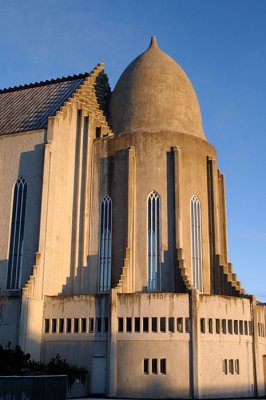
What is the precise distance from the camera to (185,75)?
50.9 meters

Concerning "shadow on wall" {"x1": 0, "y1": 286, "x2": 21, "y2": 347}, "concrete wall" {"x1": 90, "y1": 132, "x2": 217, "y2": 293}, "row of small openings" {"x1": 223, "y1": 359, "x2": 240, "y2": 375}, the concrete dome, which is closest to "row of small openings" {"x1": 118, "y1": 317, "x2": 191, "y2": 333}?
"row of small openings" {"x1": 223, "y1": 359, "x2": 240, "y2": 375}

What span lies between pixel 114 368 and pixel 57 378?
1245 centimetres

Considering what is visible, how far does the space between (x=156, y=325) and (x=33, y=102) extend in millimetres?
23706

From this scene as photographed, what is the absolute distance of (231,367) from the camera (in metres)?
35.7

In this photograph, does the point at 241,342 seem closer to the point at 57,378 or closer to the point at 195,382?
the point at 195,382

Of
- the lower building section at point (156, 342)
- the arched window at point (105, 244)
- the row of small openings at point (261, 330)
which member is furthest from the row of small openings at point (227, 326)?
the arched window at point (105, 244)

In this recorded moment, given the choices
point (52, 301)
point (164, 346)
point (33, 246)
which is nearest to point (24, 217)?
point (33, 246)

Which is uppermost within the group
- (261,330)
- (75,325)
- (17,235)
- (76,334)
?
(17,235)

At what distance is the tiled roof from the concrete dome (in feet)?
14.6

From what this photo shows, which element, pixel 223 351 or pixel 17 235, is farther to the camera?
pixel 17 235

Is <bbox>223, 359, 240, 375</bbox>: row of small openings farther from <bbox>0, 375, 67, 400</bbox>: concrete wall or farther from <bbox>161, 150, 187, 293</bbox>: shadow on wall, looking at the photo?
<bbox>0, 375, 67, 400</bbox>: concrete wall

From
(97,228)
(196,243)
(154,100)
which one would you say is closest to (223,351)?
(196,243)

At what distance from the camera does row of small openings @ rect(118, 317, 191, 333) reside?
115 feet

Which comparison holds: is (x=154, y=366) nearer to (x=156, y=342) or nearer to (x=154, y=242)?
(x=156, y=342)
